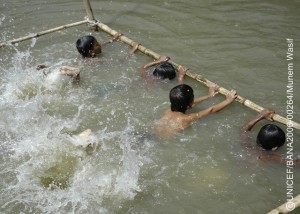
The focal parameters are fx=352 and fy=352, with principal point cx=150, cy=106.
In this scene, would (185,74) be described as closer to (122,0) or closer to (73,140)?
(73,140)

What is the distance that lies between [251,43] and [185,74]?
1810 mm

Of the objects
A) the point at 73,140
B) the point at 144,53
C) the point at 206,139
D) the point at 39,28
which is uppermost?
the point at 39,28

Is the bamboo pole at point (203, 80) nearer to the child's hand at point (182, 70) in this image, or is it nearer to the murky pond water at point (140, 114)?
the child's hand at point (182, 70)

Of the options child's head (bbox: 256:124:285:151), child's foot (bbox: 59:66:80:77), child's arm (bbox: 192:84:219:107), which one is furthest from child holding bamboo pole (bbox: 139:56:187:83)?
child's head (bbox: 256:124:285:151)

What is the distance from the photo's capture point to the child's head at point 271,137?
4195mm

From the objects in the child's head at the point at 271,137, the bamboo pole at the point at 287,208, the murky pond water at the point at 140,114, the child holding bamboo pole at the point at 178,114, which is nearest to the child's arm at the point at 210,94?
the murky pond water at the point at 140,114

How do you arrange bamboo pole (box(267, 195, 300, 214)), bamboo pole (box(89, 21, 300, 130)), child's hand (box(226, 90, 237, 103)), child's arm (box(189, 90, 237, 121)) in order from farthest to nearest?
1. child's hand (box(226, 90, 237, 103))
2. child's arm (box(189, 90, 237, 121))
3. bamboo pole (box(89, 21, 300, 130))
4. bamboo pole (box(267, 195, 300, 214))

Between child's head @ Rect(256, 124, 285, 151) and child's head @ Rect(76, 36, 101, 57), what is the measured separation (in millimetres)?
3583

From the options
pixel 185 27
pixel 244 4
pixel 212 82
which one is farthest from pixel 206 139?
pixel 244 4

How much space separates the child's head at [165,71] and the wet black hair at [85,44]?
1.41 meters

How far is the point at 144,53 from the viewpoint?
666cm

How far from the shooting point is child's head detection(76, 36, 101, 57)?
251 inches

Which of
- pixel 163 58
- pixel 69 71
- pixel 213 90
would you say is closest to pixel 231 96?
pixel 213 90

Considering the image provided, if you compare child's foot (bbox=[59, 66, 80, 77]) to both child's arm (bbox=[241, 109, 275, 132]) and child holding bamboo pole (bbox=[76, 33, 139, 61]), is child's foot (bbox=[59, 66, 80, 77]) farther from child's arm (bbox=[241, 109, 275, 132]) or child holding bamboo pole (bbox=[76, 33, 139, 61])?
child's arm (bbox=[241, 109, 275, 132])
